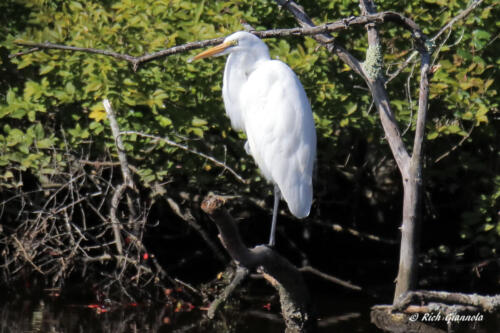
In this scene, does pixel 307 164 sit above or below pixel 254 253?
above

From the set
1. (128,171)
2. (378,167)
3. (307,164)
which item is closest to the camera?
(307,164)

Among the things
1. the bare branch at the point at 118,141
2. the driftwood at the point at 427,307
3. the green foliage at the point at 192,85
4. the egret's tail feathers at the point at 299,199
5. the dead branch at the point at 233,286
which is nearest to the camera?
the driftwood at the point at 427,307

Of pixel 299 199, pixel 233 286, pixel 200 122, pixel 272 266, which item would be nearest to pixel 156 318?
pixel 200 122

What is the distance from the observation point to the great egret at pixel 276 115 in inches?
177

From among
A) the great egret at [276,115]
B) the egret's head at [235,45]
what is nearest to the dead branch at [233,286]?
the great egret at [276,115]

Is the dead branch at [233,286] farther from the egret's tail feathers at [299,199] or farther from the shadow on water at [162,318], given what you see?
the shadow on water at [162,318]

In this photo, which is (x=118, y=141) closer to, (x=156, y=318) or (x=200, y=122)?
(x=200, y=122)

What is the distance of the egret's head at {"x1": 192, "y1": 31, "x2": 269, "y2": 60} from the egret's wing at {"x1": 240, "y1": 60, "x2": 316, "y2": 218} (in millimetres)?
150

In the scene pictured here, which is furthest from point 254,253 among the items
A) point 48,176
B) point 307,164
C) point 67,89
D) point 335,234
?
point 335,234

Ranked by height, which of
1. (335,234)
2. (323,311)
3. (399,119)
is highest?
(399,119)

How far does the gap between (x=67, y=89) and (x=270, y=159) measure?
5.08 feet

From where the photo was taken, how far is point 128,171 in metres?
5.16

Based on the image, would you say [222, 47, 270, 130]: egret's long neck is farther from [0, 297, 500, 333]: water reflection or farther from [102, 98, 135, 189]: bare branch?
[0, 297, 500, 333]: water reflection

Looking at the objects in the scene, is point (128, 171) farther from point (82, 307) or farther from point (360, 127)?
point (360, 127)
